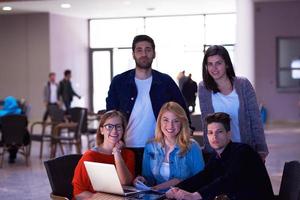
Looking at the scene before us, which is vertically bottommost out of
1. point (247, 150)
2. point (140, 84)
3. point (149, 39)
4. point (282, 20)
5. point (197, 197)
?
point (197, 197)

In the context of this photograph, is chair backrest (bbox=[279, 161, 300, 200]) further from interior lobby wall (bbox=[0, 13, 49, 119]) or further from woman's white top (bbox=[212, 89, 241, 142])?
interior lobby wall (bbox=[0, 13, 49, 119])

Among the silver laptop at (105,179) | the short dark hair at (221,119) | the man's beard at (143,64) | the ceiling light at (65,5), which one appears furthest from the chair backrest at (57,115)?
the short dark hair at (221,119)

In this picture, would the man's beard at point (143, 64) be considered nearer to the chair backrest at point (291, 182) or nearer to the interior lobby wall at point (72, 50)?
the chair backrest at point (291, 182)

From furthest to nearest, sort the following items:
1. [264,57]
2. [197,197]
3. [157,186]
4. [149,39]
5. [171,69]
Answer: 1. [171,69]
2. [264,57]
3. [149,39]
4. [157,186]
5. [197,197]

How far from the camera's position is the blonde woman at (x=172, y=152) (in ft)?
10.4

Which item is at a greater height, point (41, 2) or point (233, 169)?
point (41, 2)

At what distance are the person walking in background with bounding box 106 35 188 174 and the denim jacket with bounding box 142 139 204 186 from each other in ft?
0.91

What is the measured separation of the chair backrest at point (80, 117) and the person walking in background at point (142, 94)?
581 centimetres

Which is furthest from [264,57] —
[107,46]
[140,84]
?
[140,84]

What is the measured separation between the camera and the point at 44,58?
1748cm

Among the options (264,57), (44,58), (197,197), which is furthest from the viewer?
(44,58)

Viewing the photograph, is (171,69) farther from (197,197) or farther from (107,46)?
(197,197)

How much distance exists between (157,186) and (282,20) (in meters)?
13.7

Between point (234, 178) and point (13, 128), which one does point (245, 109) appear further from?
point (13, 128)
